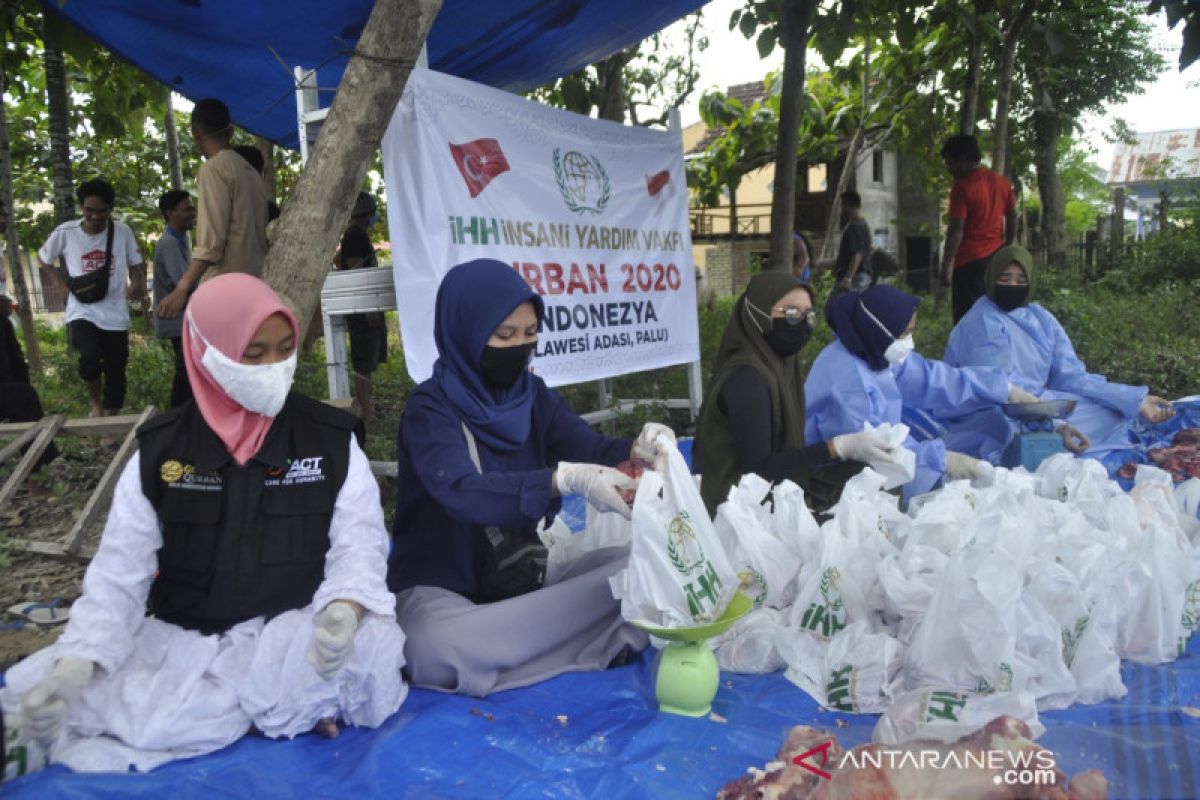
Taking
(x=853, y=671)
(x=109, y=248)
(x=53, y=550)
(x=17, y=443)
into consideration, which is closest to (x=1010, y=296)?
(x=853, y=671)

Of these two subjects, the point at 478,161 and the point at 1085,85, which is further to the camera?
the point at 1085,85

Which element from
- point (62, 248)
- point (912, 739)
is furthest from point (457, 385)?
point (62, 248)

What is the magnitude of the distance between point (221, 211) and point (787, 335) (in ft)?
7.96

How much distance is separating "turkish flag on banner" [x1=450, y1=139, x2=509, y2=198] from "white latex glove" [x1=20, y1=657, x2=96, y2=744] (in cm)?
255

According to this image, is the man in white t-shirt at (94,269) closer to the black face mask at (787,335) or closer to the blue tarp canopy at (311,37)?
the blue tarp canopy at (311,37)

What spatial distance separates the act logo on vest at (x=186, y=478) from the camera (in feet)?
6.73

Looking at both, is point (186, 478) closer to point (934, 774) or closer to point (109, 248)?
point (934, 774)

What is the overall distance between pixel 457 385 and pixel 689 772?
1.08 m

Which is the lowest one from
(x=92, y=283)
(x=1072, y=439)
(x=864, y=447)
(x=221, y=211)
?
(x=1072, y=439)

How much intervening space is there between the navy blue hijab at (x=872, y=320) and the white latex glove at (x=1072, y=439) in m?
0.93

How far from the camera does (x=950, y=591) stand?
2.16 m

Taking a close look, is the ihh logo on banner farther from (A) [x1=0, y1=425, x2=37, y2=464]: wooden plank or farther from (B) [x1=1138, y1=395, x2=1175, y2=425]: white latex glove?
(B) [x1=1138, y1=395, x2=1175, y2=425]: white latex glove

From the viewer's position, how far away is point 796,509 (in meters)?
2.70

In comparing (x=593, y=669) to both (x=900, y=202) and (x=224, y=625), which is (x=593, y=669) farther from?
(x=900, y=202)
